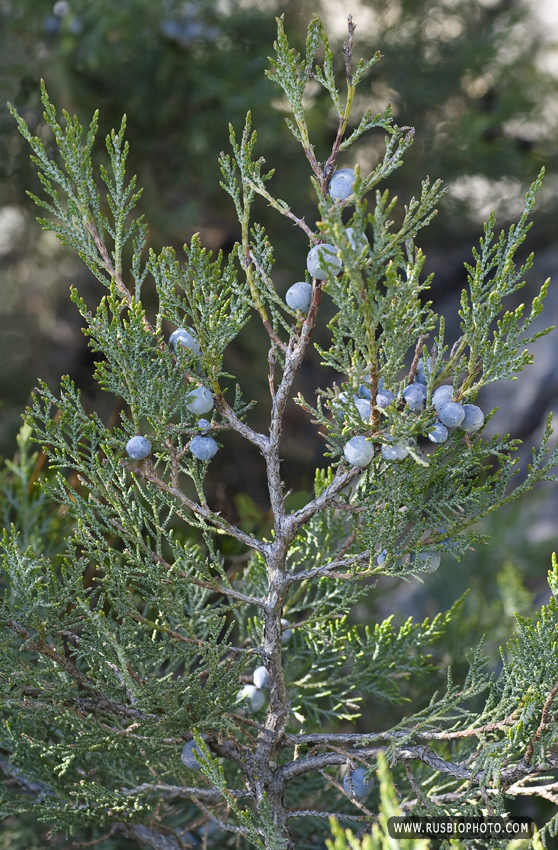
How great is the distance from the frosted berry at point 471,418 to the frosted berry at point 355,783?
0.40 meters

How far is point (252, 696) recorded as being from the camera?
87 cm

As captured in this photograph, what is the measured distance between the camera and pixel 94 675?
724 millimetres

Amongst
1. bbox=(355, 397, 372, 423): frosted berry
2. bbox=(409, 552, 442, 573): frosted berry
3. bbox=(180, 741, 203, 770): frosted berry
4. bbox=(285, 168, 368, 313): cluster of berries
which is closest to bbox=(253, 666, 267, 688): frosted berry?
bbox=(180, 741, 203, 770): frosted berry

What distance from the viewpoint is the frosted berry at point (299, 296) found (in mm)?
642

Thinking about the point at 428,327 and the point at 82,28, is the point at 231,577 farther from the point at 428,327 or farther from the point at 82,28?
the point at 82,28

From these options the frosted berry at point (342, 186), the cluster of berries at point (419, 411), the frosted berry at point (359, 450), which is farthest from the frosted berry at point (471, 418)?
the frosted berry at point (342, 186)

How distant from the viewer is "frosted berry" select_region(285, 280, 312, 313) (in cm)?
64

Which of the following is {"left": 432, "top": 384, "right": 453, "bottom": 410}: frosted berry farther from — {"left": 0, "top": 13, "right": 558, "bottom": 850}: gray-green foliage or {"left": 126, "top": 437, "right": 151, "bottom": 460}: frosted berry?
{"left": 126, "top": 437, "right": 151, "bottom": 460}: frosted berry

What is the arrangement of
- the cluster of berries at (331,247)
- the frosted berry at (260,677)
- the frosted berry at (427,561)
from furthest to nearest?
1. the frosted berry at (260,677)
2. the frosted berry at (427,561)
3. the cluster of berries at (331,247)

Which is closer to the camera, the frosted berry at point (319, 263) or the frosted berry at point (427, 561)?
the frosted berry at point (319, 263)

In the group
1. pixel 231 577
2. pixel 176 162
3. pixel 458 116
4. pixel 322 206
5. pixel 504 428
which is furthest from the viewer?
pixel 504 428

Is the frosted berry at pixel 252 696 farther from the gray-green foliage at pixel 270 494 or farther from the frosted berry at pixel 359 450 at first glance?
the frosted berry at pixel 359 450

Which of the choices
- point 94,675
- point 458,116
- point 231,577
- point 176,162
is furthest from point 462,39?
point 94,675

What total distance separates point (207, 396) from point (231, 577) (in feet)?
2.05
